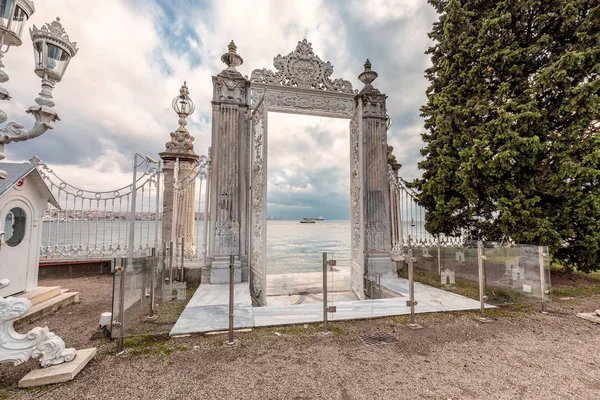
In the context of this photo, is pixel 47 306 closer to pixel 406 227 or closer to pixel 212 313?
pixel 212 313

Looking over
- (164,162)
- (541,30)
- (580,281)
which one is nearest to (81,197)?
(164,162)

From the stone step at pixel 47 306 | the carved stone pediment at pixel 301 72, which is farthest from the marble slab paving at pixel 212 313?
the carved stone pediment at pixel 301 72

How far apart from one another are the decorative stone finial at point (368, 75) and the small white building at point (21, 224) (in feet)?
24.4

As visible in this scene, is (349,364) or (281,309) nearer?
(349,364)

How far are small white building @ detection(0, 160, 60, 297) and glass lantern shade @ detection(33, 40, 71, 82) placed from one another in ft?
7.91

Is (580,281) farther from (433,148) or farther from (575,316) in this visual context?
(433,148)

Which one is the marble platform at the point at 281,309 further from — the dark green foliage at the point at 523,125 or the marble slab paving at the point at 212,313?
the dark green foliage at the point at 523,125

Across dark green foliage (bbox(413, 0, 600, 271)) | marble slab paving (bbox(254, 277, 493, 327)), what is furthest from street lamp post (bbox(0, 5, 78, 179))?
dark green foliage (bbox(413, 0, 600, 271))

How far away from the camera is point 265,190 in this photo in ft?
18.2

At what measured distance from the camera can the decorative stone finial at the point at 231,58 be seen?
634 cm

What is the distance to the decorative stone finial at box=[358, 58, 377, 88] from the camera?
703 cm

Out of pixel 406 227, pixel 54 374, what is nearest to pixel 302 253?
pixel 406 227

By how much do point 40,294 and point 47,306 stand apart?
0.30 m

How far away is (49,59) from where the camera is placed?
2557mm
